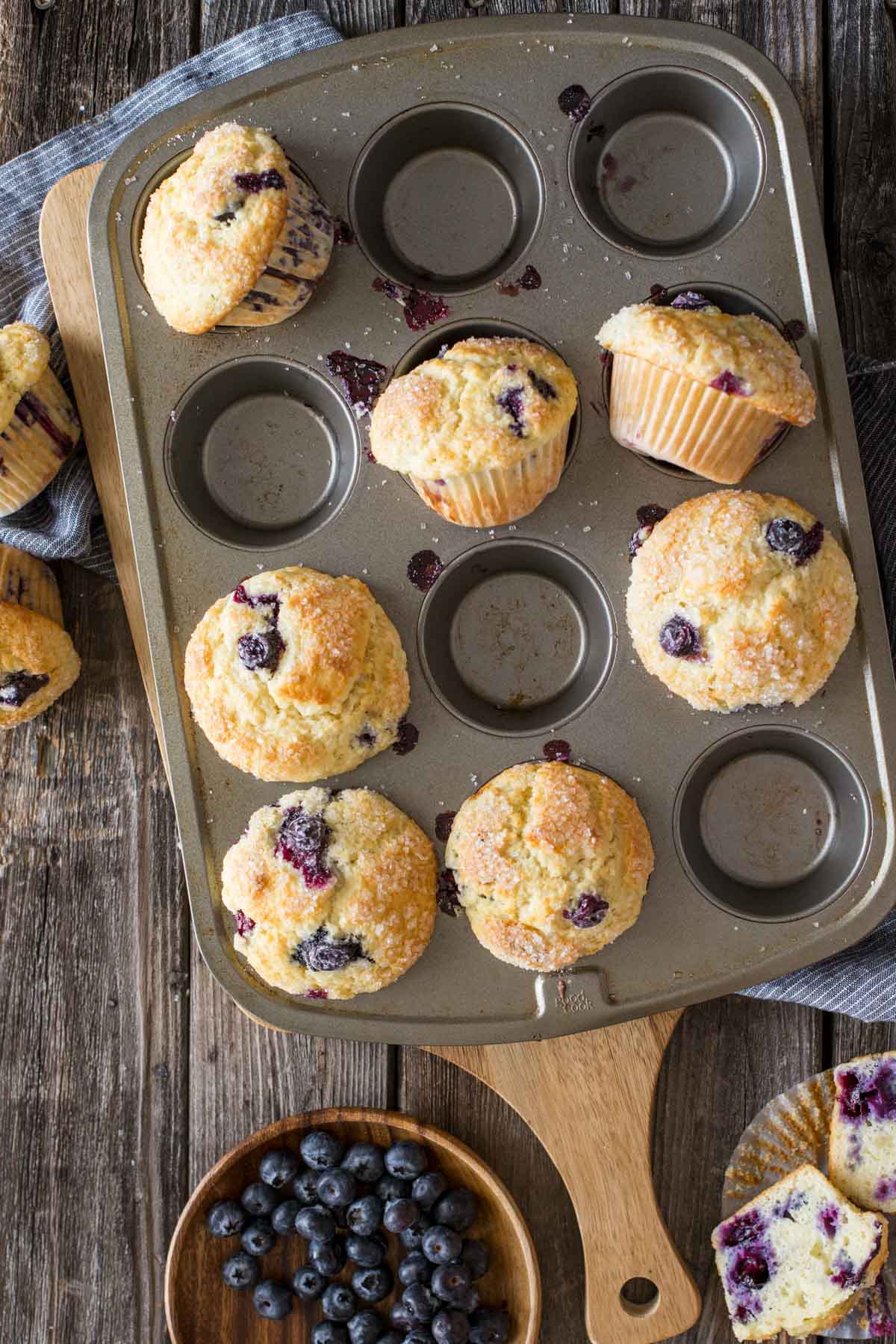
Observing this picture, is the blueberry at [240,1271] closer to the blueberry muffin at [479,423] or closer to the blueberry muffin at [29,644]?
the blueberry muffin at [29,644]

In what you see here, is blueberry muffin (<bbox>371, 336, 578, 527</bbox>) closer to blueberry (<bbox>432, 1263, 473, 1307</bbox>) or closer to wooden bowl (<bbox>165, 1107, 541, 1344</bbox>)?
wooden bowl (<bbox>165, 1107, 541, 1344</bbox>)

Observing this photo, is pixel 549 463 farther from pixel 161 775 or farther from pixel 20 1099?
pixel 20 1099

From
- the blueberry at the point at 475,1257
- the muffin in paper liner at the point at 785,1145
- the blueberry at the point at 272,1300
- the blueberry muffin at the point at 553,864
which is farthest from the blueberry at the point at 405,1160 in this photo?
the muffin in paper liner at the point at 785,1145

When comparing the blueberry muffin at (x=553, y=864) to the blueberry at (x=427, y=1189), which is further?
the blueberry at (x=427, y=1189)

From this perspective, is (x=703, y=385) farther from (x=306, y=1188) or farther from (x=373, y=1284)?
(x=373, y=1284)

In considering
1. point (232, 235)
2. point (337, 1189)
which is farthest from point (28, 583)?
point (337, 1189)

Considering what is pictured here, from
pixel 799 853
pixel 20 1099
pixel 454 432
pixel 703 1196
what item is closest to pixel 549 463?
pixel 454 432
